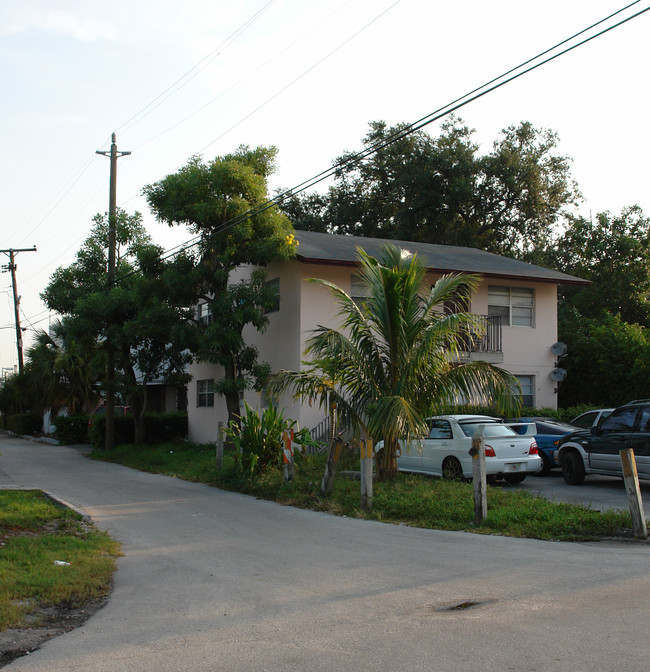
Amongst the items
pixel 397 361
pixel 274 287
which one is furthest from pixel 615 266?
pixel 397 361

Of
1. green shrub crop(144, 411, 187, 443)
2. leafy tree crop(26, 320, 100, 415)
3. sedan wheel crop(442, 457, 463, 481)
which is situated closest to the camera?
sedan wheel crop(442, 457, 463, 481)

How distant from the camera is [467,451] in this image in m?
15.6

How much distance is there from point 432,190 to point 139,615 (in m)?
39.0

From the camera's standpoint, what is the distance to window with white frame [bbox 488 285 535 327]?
26078 millimetres

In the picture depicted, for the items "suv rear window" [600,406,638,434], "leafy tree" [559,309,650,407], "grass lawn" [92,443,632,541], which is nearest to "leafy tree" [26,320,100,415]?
"grass lawn" [92,443,632,541]

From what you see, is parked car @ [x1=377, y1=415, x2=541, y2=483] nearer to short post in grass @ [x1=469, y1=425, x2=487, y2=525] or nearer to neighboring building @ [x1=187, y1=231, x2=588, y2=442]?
short post in grass @ [x1=469, y1=425, x2=487, y2=525]

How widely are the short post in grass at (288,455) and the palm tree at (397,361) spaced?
129 centimetres

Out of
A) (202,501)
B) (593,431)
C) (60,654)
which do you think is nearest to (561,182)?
(593,431)

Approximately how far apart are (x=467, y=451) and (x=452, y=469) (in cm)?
60

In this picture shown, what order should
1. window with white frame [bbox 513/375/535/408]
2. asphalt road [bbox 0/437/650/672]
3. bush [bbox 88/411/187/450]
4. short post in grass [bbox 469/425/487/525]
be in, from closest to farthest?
asphalt road [bbox 0/437/650/672], short post in grass [bbox 469/425/487/525], window with white frame [bbox 513/375/535/408], bush [bbox 88/411/187/450]

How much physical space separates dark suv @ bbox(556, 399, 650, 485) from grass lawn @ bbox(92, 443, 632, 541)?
262 cm

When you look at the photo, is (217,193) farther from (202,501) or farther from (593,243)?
(593,243)

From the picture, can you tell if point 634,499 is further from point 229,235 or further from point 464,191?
point 464,191

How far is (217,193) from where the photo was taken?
2194cm
